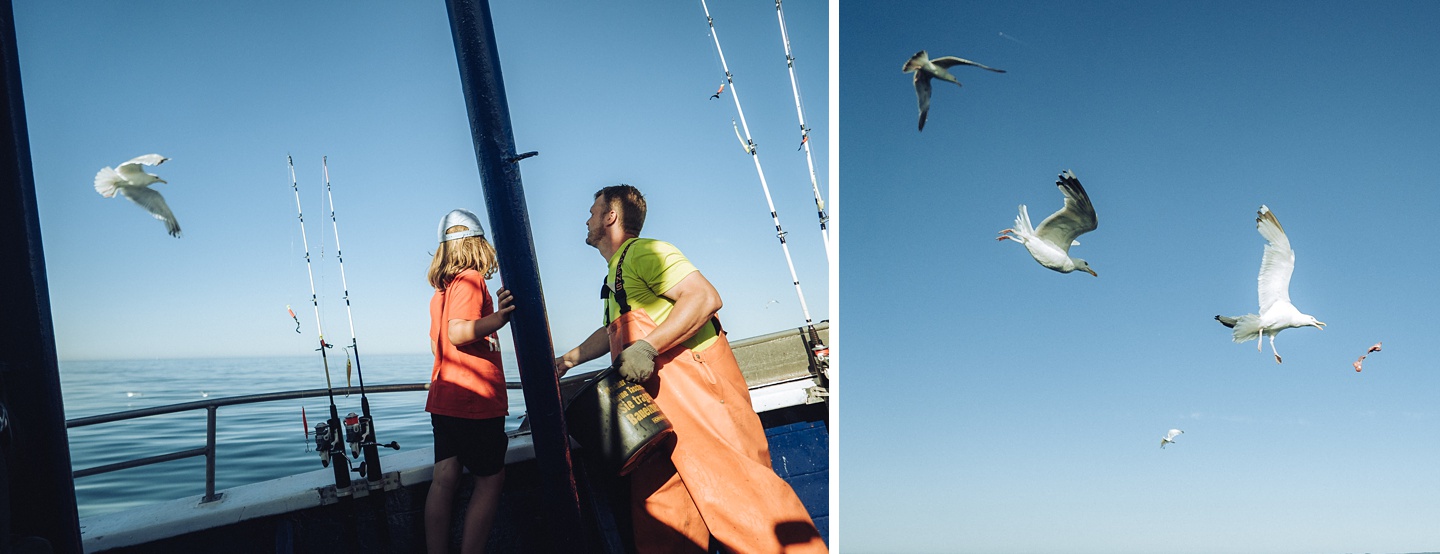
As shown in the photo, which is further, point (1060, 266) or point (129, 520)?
point (1060, 266)

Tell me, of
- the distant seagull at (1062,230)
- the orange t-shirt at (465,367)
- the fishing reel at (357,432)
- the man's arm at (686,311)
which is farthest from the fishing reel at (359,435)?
the distant seagull at (1062,230)

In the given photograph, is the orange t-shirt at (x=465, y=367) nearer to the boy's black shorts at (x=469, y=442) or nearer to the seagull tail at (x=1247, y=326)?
the boy's black shorts at (x=469, y=442)

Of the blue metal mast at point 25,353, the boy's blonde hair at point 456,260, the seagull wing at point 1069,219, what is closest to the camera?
the blue metal mast at point 25,353

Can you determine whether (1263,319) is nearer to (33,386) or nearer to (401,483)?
(401,483)

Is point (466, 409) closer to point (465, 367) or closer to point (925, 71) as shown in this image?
point (465, 367)

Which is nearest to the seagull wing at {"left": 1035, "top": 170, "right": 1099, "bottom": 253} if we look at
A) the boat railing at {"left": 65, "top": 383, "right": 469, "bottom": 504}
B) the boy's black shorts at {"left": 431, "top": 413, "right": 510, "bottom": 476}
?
the boat railing at {"left": 65, "top": 383, "right": 469, "bottom": 504}

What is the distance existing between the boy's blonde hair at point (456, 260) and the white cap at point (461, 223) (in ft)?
0.05

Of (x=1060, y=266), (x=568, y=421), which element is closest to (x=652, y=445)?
(x=568, y=421)

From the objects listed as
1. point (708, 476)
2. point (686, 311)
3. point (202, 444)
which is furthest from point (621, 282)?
point (202, 444)

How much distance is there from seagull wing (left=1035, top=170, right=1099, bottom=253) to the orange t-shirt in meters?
3.66

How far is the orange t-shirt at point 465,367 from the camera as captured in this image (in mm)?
2498

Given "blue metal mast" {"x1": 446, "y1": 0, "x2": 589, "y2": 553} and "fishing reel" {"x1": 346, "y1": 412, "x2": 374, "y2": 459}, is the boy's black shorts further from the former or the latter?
"fishing reel" {"x1": 346, "y1": 412, "x2": 374, "y2": 459}

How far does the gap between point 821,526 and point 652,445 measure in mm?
1401

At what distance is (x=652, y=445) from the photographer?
2312 millimetres
